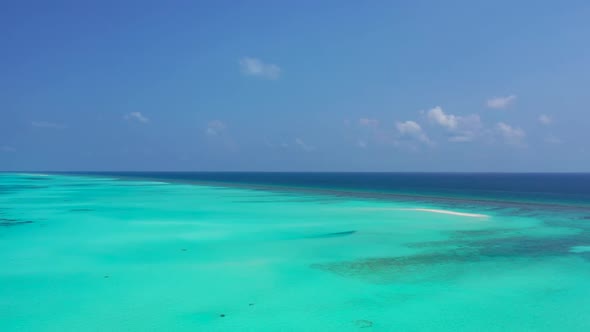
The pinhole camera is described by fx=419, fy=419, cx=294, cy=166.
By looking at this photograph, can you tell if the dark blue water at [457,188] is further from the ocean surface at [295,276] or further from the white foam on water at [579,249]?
the white foam on water at [579,249]

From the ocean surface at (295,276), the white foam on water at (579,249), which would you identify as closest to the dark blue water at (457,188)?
the ocean surface at (295,276)

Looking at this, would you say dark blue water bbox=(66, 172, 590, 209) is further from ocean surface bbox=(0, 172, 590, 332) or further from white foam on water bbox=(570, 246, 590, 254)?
white foam on water bbox=(570, 246, 590, 254)

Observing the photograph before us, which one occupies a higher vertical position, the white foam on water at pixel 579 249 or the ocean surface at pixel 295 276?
the white foam on water at pixel 579 249

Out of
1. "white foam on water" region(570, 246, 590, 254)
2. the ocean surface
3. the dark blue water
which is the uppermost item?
the dark blue water

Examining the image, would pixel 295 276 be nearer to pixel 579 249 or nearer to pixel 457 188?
pixel 579 249

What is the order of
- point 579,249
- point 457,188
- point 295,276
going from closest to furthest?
point 295,276 → point 579,249 → point 457,188

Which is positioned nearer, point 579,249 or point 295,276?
point 295,276

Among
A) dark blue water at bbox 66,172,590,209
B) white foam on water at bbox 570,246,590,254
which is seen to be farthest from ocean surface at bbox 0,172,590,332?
dark blue water at bbox 66,172,590,209

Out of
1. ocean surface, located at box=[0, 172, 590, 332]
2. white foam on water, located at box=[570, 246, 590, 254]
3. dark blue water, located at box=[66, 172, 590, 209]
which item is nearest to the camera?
ocean surface, located at box=[0, 172, 590, 332]

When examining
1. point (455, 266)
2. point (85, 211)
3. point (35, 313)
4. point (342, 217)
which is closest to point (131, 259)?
point (35, 313)

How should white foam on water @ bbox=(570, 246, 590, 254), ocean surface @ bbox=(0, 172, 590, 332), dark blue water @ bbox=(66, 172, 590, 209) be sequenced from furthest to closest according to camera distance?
1. dark blue water @ bbox=(66, 172, 590, 209)
2. white foam on water @ bbox=(570, 246, 590, 254)
3. ocean surface @ bbox=(0, 172, 590, 332)

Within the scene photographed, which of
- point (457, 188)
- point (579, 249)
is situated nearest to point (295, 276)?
Result: point (579, 249)
